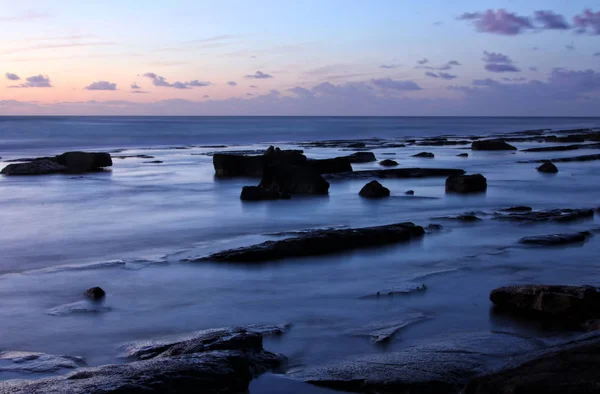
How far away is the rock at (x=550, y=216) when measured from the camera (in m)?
15.3

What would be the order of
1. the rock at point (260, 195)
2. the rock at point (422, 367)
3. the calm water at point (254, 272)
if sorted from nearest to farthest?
1. the rock at point (422, 367)
2. the calm water at point (254, 272)
3. the rock at point (260, 195)

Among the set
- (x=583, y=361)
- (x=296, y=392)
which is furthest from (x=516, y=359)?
(x=296, y=392)

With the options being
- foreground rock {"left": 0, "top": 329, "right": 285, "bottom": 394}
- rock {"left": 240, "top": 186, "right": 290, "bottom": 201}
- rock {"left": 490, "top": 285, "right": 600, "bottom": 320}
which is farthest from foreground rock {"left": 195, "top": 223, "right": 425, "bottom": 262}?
rock {"left": 240, "top": 186, "right": 290, "bottom": 201}

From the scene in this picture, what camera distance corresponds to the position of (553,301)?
7941 mm

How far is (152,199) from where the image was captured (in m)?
22.0

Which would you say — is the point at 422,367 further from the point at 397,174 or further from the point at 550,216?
the point at 397,174

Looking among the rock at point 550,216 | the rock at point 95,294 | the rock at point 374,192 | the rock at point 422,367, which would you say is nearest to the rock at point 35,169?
the rock at point 374,192

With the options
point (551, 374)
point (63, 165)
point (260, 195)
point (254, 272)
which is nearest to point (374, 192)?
point (260, 195)

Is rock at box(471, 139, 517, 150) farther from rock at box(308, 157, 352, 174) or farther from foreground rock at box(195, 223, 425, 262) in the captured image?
foreground rock at box(195, 223, 425, 262)

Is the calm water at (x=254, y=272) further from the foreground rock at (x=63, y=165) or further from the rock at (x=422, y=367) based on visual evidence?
the foreground rock at (x=63, y=165)

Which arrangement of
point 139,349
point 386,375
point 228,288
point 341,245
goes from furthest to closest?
point 341,245, point 228,288, point 139,349, point 386,375

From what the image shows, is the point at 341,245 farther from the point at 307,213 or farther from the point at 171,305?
the point at 307,213

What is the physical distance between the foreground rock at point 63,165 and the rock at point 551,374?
96.2 ft

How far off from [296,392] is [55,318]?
12.4 ft
